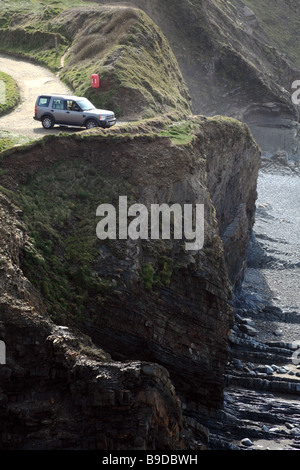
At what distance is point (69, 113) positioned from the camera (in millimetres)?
33625

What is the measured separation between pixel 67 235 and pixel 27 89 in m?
21.7

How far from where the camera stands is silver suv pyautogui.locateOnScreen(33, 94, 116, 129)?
1312 inches

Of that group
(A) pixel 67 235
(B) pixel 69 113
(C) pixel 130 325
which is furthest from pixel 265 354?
(B) pixel 69 113

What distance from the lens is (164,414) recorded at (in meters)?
18.3

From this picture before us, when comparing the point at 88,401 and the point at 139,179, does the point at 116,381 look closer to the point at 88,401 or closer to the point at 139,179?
the point at 88,401

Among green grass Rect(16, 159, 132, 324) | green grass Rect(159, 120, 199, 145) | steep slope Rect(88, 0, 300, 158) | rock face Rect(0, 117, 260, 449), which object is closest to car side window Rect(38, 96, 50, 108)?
rock face Rect(0, 117, 260, 449)

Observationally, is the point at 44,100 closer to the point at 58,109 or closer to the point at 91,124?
the point at 58,109

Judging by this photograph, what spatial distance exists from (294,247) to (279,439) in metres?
30.2

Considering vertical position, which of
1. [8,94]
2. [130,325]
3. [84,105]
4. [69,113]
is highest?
→ [8,94]

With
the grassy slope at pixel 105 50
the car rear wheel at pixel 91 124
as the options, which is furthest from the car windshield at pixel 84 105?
the grassy slope at pixel 105 50

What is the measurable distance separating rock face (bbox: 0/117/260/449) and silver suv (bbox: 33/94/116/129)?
2.25 m

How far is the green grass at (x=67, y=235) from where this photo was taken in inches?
888

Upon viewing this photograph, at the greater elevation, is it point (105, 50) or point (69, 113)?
point (105, 50)

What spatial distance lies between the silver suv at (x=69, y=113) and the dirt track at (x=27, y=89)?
2.26ft
